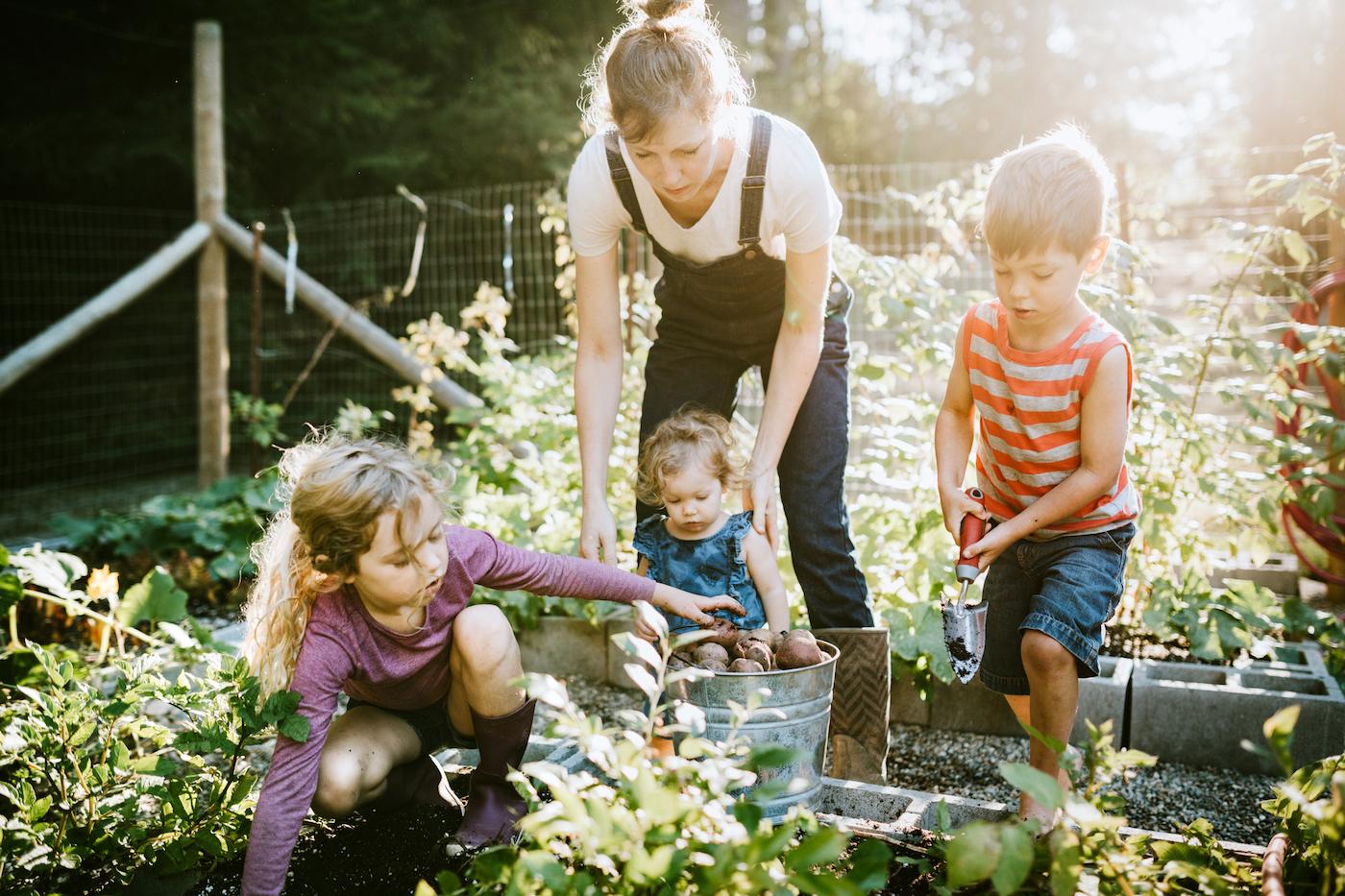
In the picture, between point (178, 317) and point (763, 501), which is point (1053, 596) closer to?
point (763, 501)

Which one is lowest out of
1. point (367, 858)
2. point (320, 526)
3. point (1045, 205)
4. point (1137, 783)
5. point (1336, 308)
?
point (1137, 783)

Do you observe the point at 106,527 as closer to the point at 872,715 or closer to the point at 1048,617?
the point at 872,715

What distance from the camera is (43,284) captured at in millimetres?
6707

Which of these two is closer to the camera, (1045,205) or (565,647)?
(1045,205)

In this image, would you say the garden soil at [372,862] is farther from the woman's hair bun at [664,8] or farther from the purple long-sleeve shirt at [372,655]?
the woman's hair bun at [664,8]

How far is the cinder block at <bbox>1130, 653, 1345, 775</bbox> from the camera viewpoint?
2342 millimetres

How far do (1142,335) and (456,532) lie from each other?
1979 mm

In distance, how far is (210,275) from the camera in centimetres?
548

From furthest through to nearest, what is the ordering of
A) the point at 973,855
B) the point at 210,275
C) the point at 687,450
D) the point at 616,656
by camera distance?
the point at 210,275
the point at 616,656
the point at 687,450
the point at 973,855

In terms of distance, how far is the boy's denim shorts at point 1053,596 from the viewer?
5.83ft

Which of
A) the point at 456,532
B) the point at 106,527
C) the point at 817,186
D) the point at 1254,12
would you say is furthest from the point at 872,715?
the point at 1254,12

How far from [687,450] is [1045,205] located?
85 centimetres

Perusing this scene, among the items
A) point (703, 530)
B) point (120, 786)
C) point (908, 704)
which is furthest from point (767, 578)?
point (120, 786)

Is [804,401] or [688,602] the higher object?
[804,401]
